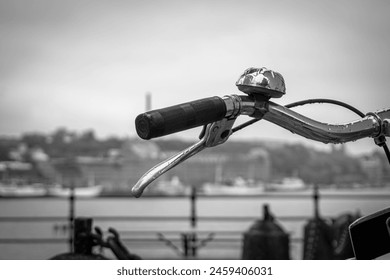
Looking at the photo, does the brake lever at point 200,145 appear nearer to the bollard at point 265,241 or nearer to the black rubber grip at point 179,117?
the black rubber grip at point 179,117

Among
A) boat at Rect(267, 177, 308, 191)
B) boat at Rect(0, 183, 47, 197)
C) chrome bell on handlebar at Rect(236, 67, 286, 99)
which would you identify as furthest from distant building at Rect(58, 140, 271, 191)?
chrome bell on handlebar at Rect(236, 67, 286, 99)

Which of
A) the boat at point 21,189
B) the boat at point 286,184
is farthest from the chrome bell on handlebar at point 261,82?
the boat at point 286,184

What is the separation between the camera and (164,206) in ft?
97.2

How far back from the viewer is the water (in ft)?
17.9

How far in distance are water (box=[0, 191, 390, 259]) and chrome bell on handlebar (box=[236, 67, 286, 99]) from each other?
1.98 meters

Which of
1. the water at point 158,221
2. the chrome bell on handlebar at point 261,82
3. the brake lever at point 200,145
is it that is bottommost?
the water at point 158,221

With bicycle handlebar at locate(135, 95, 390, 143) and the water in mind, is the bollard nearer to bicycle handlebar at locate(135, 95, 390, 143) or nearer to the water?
the water

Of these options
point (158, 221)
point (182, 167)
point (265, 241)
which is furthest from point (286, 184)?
point (265, 241)

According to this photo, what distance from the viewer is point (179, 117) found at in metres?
0.67

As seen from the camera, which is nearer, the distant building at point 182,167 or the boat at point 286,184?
the boat at point 286,184

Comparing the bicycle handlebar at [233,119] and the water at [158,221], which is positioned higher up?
the bicycle handlebar at [233,119]

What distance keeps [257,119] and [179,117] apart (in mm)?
→ 153

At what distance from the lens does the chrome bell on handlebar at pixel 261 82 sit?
0.74m
